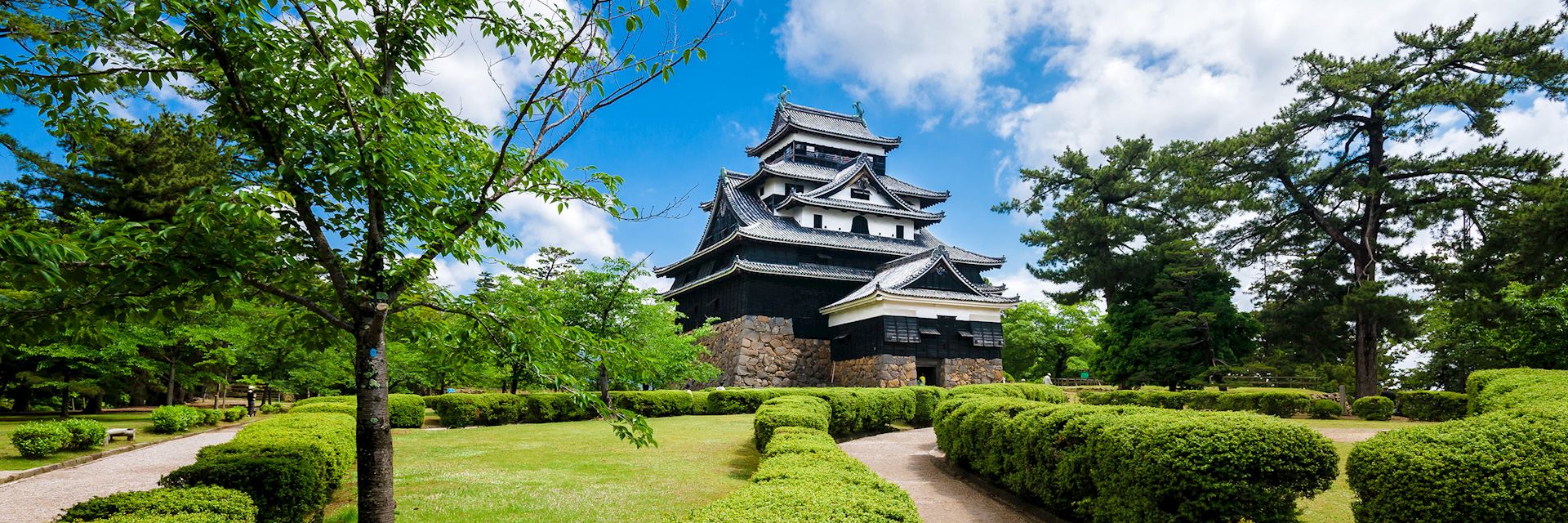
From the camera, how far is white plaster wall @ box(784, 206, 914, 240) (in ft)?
119

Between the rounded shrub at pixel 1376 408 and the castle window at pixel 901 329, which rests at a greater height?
the castle window at pixel 901 329

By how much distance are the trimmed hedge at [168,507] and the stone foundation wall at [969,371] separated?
87.8ft

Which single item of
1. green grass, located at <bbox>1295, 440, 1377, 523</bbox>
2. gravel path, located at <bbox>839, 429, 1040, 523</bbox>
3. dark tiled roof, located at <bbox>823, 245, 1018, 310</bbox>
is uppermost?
dark tiled roof, located at <bbox>823, 245, 1018, 310</bbox>

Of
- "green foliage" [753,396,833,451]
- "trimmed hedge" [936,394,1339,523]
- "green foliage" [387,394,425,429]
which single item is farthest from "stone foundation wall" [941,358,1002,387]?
"trimmed hedge" [936,394,1339,523]

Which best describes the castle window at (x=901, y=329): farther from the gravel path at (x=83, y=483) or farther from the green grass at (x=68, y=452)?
the green grass at (x=68, y=452)

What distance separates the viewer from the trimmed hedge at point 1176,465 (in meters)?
6.17

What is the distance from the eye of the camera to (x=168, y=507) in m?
5.04

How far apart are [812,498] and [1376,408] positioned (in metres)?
23.0

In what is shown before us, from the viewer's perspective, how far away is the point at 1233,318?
30.8 m

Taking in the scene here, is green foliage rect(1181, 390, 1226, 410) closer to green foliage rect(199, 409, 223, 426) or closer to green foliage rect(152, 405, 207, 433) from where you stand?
green foliage rect(152, 405, 207, 433)

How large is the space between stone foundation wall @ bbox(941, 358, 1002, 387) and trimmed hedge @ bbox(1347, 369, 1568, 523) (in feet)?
78.4

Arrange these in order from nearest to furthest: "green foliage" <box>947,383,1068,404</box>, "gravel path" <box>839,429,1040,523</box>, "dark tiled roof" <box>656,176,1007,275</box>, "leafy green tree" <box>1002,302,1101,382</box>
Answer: "gravel path" <box>839,429,1040,523</box>, "green foliage" <box>947,383,1068,404</box>, "dark tiled roof" <box>656,176,1007,275</box>, "leafy green tree" <box>1002,302,1101,382</box>

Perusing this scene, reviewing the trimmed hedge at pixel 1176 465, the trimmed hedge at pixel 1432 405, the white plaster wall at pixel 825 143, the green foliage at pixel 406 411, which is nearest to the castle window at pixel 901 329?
the trimmed hedge at pixel 1432 405

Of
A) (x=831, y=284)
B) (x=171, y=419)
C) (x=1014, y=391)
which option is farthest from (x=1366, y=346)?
(x=171, y=419)
